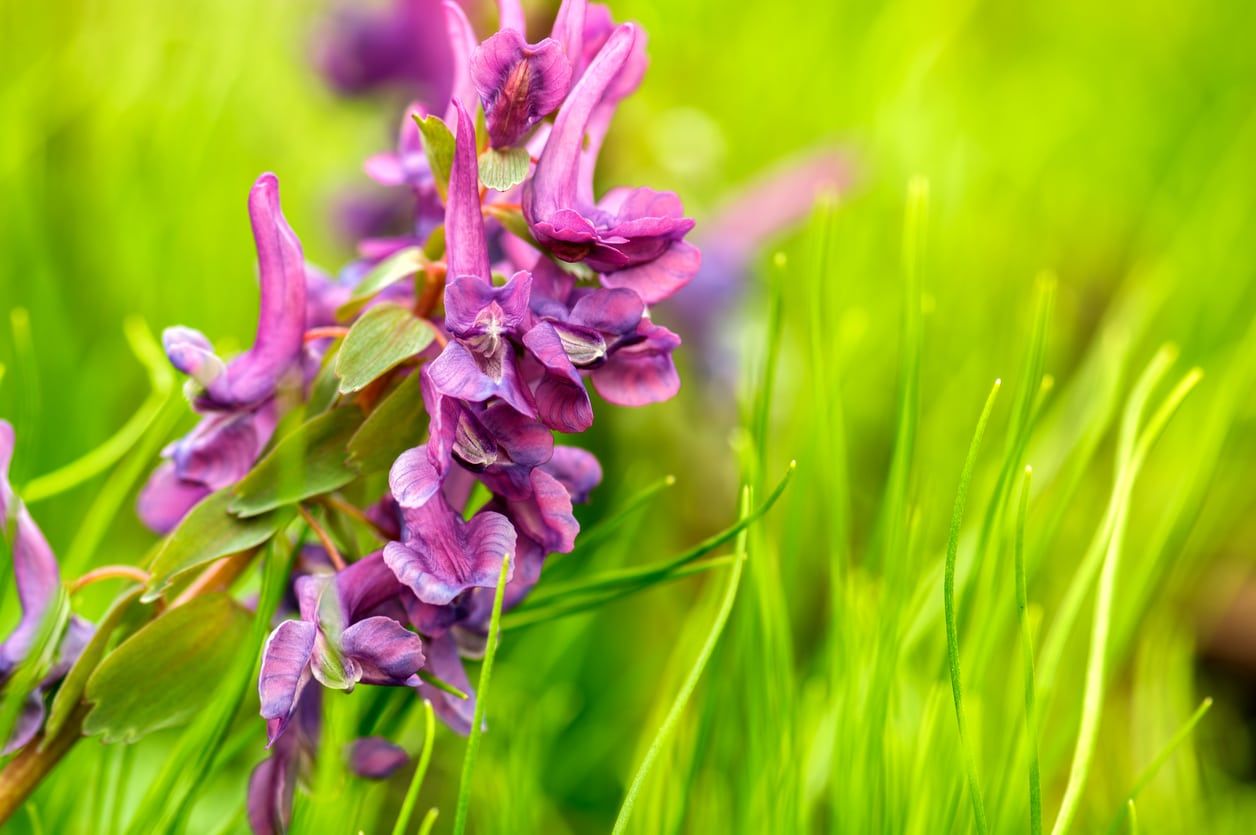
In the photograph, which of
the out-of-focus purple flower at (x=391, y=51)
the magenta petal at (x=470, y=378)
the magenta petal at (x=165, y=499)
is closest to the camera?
the magenta petal at (x=470, y=378)

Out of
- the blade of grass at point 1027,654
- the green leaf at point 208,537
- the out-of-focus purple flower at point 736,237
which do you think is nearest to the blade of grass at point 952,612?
the blade of grass at point 1027,654

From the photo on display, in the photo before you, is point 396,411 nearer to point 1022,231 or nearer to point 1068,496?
point 1068,496

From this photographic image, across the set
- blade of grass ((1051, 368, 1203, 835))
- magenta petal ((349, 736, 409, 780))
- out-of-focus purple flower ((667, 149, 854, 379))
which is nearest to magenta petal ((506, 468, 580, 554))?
magenta petal ((349, 736, 409, 780))

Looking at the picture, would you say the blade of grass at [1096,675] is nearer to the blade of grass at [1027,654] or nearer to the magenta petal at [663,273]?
the blade of grass at [1027,654]

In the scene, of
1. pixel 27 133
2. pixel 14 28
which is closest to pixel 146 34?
pixel 14 28

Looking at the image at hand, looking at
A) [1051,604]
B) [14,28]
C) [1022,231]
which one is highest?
[14,28]

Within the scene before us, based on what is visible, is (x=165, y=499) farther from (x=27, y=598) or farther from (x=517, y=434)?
(x=517, y=434)
